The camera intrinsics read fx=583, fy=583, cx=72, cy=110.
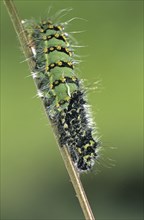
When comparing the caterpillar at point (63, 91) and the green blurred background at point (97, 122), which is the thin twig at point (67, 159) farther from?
the green blurred background at point (97, 122)

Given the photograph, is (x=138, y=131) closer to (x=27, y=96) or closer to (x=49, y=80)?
(x=27, y=96)

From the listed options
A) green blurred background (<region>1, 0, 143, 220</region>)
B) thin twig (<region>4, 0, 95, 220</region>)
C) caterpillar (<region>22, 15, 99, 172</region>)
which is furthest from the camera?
green blurred background (<region>1, 0, 143, 220</region>)

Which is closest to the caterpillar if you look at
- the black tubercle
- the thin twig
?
the black tubercle

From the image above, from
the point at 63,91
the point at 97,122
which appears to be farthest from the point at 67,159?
the point at 97,122

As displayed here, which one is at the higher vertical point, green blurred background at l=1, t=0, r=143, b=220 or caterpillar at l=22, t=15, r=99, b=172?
caterpillar at l=22, t=15, r=99, b=172

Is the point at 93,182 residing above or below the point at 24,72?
below

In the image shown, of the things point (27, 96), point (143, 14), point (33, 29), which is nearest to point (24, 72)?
point (27, 96)

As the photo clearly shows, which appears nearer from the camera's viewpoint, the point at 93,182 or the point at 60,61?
the point at 60,61

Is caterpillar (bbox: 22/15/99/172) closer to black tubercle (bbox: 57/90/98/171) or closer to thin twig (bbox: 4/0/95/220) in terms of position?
black tubercle (bbox: 57/90/98/171)
